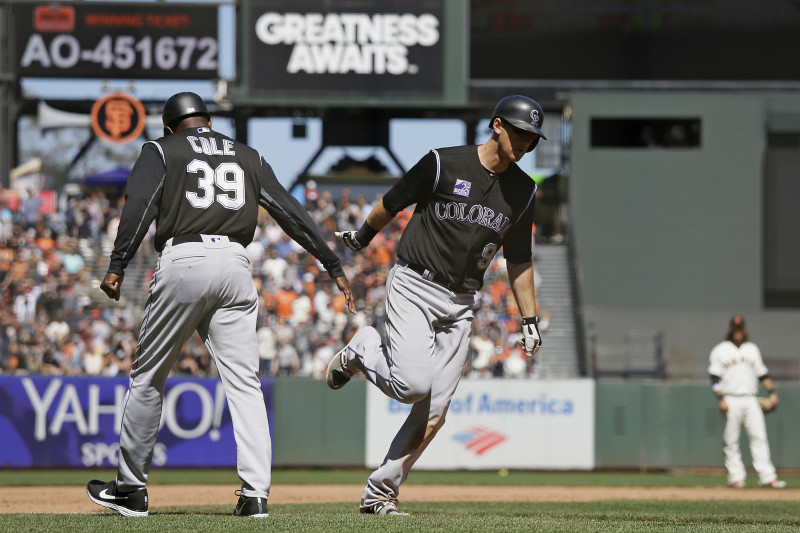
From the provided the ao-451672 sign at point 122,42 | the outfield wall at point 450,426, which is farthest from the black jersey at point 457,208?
the ao-451672 sign at point 122,42

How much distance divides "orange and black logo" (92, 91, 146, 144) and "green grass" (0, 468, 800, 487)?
31.3 ft

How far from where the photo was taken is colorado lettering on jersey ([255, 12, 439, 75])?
22.5 m

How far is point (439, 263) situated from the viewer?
240 inches

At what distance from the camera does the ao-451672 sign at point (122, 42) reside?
74.9 ft

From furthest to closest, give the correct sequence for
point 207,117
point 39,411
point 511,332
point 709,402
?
point 511,332 → point 709,402 → point 39,411 → point 207,117

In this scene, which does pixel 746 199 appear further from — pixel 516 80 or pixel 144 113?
pixel 144 113

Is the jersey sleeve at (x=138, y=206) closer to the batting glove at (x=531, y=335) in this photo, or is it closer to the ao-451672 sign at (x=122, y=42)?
the batting glove at (x=531, y=335)

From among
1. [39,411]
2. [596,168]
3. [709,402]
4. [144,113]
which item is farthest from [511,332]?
[144,113]

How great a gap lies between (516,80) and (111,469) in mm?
11373

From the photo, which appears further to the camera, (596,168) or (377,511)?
(596,168)

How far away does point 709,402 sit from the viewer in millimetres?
16281

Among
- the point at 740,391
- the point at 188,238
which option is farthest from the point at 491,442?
the point at 188,238

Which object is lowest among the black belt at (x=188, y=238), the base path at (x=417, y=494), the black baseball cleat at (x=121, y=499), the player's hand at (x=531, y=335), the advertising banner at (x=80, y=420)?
the base path at (x=417, y=494)

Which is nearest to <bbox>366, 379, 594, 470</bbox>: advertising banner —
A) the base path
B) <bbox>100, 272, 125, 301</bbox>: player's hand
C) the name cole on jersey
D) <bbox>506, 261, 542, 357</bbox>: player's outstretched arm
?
the base path
